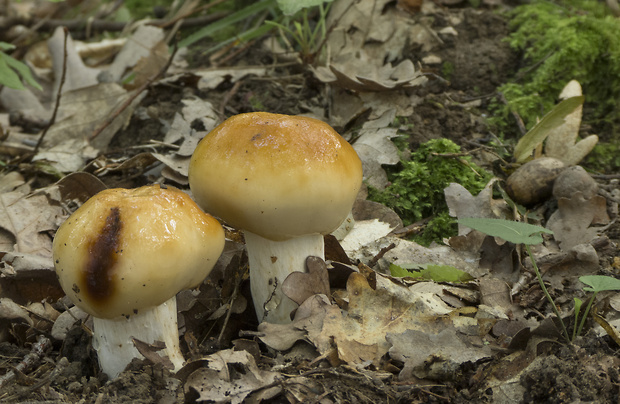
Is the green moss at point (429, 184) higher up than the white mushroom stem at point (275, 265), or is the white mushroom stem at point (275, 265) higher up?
the white mushroom stem at point (275, 265)

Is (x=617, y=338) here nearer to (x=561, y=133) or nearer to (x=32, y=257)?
(x=561, y=133)

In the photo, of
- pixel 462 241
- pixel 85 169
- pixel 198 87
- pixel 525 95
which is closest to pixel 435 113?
pixel 525 95

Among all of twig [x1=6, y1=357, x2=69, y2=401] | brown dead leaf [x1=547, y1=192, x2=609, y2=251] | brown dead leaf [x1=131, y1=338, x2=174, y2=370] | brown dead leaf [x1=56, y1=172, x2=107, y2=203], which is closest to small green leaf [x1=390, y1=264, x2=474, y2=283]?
brown dead leaf [x1=547, y1=192, x2=609, y2=251]

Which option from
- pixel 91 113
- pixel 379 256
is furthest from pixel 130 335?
pixel 91 113

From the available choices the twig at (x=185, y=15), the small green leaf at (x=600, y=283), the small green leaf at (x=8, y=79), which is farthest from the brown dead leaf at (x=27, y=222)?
the twig at (x=185, y=15)

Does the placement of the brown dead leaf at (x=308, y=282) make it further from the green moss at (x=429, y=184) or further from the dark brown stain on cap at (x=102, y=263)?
the green moss at (x=429, y=184)

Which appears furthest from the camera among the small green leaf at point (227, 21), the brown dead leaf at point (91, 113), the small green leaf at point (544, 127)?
the small green leaf at point (227, 21)

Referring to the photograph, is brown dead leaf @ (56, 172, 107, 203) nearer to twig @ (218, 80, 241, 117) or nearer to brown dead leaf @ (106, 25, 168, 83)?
twig @ (218, 80, 241, 117)
